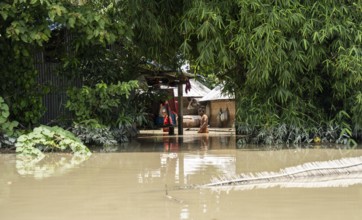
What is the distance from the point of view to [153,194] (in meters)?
4.27

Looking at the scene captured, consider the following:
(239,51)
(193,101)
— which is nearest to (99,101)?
(239,51)

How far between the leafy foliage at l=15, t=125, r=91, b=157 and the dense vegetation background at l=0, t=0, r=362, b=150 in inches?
29.5

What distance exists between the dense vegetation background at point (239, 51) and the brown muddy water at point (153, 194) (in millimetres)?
2519

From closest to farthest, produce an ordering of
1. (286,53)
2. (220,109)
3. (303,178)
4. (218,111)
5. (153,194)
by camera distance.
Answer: (153,194)
(303,178)
(286,53)
(220,109)
(218,111)

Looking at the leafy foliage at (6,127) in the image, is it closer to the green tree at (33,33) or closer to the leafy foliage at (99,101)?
the green tree at (33,33)

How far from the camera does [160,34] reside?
973cm

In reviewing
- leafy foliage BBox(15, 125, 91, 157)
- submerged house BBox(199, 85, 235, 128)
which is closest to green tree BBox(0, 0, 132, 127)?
leafy foliage BBox(15, 125, 91, 157)

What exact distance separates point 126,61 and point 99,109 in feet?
6.68

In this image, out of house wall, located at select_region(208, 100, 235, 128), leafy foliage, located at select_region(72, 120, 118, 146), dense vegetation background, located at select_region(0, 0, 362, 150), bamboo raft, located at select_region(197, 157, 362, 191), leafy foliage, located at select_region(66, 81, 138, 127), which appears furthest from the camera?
house wall, located at select_region(208, 100, 235, 128)

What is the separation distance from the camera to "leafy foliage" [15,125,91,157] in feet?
26.5

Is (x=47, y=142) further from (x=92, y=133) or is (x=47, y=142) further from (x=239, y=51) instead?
(x=239, y=51)

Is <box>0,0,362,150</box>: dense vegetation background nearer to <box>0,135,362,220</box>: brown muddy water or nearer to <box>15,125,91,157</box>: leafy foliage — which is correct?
<box>15,125,91,157</box>: leafy foliage

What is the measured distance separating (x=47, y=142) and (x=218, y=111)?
15222 mm

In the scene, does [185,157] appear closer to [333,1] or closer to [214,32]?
[214,32]
